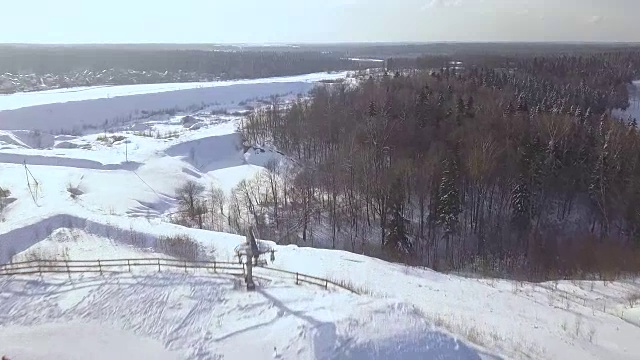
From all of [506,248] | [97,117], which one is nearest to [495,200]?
[506,248]

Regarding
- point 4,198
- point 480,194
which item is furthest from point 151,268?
point 480,194

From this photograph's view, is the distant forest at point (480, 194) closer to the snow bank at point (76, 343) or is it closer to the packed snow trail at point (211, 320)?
the packed snow trail at point (211, 320)

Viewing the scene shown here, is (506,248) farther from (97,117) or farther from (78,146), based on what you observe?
(97,117)

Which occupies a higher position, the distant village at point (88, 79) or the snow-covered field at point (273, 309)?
the distant village at point (88, 79)

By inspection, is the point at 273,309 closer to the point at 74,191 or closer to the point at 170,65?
the point at 74,191

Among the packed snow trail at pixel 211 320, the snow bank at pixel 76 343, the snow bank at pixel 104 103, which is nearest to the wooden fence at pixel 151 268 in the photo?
the packed snow trail at pixel 211 320
